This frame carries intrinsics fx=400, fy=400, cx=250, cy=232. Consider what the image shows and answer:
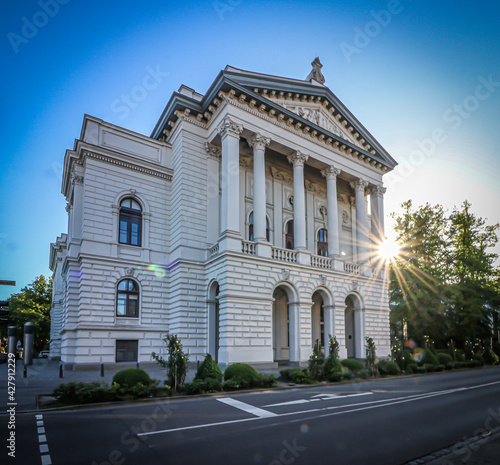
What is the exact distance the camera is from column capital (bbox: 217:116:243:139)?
88.0 feet

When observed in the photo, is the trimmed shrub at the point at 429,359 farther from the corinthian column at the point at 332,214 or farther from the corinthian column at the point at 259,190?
the corinthian column at the point at 259,190

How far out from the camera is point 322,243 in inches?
1405

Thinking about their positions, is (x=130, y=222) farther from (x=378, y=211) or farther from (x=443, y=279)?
(x=443, y=279)

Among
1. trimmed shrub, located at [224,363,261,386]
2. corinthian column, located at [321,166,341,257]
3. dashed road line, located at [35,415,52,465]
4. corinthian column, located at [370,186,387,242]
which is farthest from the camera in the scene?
corinthian column, located at [370,186,387,242]

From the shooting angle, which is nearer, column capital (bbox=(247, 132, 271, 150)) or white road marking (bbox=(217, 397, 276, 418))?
white road marking (bbox=(217, 397, 276, 418))

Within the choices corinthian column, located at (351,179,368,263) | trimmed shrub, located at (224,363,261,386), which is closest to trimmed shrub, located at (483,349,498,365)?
corinthian column, located at (351,179,368,263)

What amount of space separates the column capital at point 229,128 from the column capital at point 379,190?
15672 mm

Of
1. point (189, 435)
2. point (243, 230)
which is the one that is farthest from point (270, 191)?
point (189, 435)

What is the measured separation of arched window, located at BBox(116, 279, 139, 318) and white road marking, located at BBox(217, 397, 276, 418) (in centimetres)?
1391

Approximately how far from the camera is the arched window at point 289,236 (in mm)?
33150

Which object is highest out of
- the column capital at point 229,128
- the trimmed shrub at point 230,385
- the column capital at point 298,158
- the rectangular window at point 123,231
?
the column capital at point 229,128

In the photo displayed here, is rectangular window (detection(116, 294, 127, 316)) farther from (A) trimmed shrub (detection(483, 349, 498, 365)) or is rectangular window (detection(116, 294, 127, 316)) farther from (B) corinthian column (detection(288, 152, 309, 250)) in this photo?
(A) trimmed shrub (detection(483, 349, 498, 365))

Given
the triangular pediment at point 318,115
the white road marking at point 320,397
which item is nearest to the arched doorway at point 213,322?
the white road marking at point 320,397

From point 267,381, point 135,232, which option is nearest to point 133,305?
point 135,232
